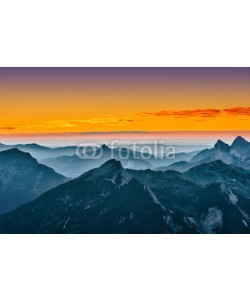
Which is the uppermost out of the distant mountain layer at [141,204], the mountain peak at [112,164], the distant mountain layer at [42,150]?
the distant mountain layer at [42,150]

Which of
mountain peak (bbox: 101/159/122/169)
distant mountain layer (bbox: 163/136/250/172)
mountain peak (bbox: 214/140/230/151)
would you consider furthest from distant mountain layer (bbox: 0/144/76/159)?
mountain peak (bbox: 214/140/230/151)

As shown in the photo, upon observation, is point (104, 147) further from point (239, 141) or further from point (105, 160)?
point (239, 141)

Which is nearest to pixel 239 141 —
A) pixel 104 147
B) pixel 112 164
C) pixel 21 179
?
→ pixel 112 164

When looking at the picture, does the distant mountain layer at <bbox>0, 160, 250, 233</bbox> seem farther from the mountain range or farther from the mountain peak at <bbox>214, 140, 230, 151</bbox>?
the mountain peak at <bbox>214, 140, 230, 151</bbox>

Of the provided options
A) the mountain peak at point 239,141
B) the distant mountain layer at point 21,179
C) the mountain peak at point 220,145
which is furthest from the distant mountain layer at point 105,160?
the mountain peak at point 239,141

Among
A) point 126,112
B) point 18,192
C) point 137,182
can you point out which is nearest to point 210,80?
point 126,112

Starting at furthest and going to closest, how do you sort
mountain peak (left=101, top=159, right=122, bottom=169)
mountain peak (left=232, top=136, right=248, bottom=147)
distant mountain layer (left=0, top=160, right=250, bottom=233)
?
1. mountain peak (left=232, top=136, right=248, bottom=147)
2. mountain peak (left=101, top=159, right=122, bottom=169)
3. distant mountain layer (left=0, top=160, right=250, bottom=233)

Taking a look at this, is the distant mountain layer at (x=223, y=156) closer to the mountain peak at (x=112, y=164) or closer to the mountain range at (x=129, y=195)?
the mountain range at (x=129, y=195)
